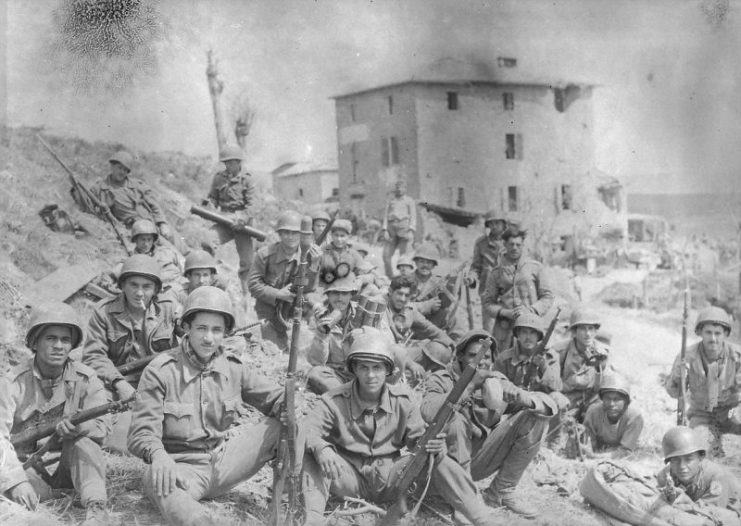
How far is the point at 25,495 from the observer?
16.9 feet

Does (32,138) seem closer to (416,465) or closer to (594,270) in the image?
(416,465)

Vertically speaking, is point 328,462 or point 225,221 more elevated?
point 225,221

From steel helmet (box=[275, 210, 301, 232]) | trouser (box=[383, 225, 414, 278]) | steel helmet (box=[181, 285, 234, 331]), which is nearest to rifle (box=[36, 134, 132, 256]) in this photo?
steel helmet (box=[275, 210, 301, 232])

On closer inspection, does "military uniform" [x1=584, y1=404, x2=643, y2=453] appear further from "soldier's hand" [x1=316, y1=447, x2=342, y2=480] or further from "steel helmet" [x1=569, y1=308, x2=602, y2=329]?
"soldier's hand" [x1=316, y1=447, x2=342, y2=480]

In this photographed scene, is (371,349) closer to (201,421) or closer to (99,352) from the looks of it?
(201,421)

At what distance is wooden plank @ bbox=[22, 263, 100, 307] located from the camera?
9.91 meters

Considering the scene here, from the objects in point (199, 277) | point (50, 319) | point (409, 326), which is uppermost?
point (50, 319)

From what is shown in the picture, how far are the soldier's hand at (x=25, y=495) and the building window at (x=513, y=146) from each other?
17736mm

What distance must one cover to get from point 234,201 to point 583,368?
17.2 ft

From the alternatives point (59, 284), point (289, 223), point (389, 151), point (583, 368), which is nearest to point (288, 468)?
point (583, 368)

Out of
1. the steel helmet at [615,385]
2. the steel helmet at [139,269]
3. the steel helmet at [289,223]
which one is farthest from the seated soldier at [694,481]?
the steel helmet at [289,223]

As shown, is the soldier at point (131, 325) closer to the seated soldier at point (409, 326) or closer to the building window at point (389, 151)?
the seated soldier at point (409, 326)

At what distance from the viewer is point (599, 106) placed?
16.1 m

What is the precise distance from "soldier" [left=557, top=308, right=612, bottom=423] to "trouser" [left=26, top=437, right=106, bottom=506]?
4726 mm
